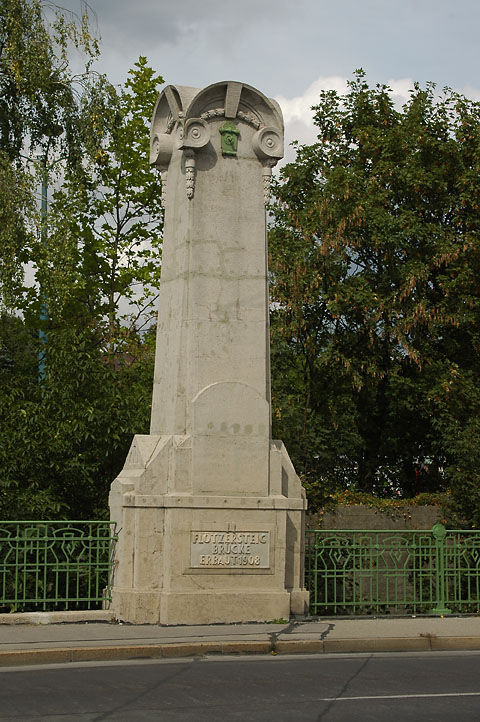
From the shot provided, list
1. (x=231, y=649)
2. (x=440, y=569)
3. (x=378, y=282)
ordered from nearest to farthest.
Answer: (x=231, y=649) → (x=440, y=569) → (x=378, y=282)

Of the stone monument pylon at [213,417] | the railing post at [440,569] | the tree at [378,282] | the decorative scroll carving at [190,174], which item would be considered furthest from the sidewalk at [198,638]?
the tree at [378,282]

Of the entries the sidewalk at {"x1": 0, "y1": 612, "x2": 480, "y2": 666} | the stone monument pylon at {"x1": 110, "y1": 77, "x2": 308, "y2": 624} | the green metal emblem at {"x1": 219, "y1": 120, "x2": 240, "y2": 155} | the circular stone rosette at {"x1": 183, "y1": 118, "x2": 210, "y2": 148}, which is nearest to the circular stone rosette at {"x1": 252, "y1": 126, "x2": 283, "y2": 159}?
the stone monument pylon at {"x1": 110, "y1": 77, "x2": 308, "y2": 624}

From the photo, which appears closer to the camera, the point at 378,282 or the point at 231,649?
the point at 231,649

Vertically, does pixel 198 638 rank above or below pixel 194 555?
below

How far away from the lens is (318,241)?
1011 inches

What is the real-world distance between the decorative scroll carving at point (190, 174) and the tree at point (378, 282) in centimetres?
1147

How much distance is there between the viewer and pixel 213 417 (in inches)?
515

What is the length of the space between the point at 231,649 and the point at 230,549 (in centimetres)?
192

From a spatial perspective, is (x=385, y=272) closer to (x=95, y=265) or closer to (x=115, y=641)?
(x=95, y=265)

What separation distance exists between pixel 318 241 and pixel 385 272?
188 centimetres

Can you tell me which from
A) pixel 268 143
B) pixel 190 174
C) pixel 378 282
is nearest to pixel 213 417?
pixel 190 174

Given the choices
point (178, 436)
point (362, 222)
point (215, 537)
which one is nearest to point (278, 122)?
point (178, 436)

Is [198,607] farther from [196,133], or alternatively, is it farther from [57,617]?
[196,133]

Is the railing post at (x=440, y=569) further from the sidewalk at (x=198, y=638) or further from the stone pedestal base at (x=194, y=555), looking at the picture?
the stone pedestal base at (x=194, y=555)
